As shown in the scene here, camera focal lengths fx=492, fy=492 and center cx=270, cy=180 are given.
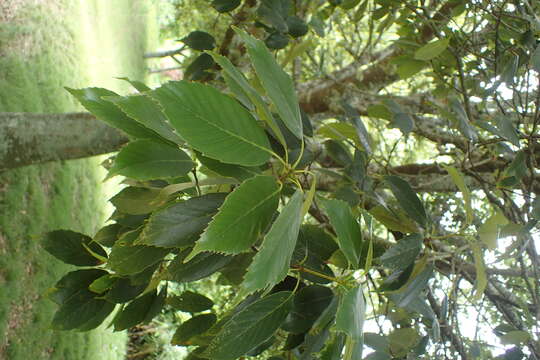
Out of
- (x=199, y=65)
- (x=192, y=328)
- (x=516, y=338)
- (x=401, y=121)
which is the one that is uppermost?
(x=199, y=65)

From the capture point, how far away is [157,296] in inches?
44.5

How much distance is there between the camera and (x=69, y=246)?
1143 millimetres

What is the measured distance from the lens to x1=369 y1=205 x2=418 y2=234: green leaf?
1007 mm

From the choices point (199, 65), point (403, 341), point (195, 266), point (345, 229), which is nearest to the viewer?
point (345, 229)

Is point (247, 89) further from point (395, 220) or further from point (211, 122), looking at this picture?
point (395, 220)

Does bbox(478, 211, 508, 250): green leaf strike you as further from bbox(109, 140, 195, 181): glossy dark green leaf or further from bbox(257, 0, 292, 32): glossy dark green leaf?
bbox(257, 0, 292, 32): glossy dark green leaf

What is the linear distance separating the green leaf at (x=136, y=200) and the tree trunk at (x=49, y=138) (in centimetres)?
84

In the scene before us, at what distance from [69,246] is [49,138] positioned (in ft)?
2.19

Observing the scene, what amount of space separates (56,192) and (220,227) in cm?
304

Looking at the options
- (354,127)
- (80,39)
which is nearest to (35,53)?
(80,39)

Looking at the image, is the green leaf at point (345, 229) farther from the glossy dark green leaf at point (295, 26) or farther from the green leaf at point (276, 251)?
the glossy dark green leaf at point (295, 26)

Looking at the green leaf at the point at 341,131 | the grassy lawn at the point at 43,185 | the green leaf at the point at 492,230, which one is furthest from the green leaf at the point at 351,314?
the grassy lawn at the point at 43,185

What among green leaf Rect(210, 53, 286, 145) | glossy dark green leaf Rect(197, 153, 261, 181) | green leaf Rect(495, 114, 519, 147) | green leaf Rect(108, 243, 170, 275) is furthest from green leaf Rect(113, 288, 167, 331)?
green leaf Rect(495, 114, 519, 147)

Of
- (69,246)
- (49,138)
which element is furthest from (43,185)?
(69,246)
